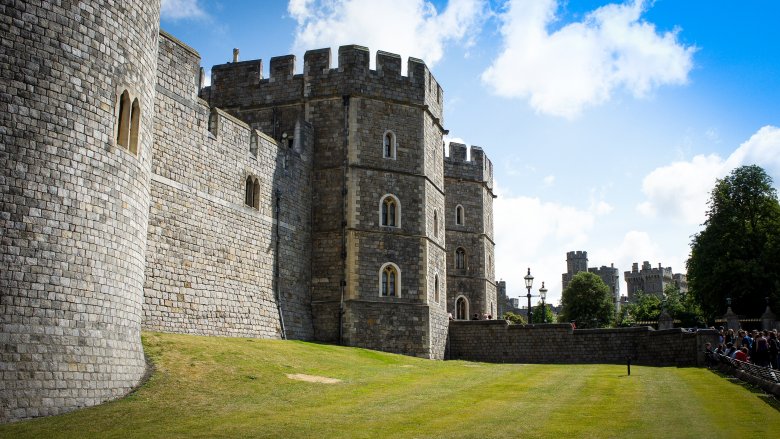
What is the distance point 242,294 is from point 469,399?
10.5 m

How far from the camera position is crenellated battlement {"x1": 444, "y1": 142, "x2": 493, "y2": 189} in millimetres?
43844

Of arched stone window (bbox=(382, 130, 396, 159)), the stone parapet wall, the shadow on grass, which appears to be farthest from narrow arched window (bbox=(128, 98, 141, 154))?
the stone parapet wall

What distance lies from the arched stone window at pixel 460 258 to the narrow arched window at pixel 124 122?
27.9 meters

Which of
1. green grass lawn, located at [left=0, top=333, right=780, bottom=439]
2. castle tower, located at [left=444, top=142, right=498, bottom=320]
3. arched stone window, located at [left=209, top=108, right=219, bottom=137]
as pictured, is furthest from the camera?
castle tower, located at [left=444, top=142, right=498, bottom=320]

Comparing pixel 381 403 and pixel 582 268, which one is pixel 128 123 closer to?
pixel 381 403

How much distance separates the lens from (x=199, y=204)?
77.2 ft

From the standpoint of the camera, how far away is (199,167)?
23.6 meters

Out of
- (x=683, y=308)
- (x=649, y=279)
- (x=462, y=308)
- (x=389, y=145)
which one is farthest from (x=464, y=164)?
(x=649, y=279)

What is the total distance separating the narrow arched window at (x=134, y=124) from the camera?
57.7 ft

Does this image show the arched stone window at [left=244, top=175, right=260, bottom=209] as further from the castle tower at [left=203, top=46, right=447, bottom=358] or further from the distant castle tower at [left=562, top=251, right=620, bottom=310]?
the distant castle tower at [left=562, top=251, right=620, bottom=310]

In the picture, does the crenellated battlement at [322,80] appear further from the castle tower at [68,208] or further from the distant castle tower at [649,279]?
the distant castle tower at [649,279]

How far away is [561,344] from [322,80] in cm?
1415

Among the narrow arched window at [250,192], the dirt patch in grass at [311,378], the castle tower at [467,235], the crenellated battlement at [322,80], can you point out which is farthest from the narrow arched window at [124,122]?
the castle tower at [467,235]

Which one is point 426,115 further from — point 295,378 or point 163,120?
point 295,378
